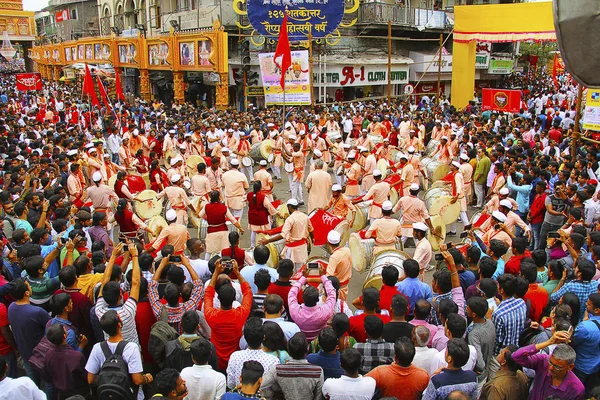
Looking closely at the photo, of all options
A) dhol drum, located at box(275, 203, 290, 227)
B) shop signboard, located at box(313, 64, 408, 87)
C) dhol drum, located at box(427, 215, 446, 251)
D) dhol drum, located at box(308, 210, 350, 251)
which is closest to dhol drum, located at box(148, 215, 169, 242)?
dhol drum, located at box(275, 203, 290, 227)

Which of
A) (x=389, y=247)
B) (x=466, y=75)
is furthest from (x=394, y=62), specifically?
(x=389, y=247)

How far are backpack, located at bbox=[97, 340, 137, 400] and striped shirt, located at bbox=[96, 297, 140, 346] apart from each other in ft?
1.30

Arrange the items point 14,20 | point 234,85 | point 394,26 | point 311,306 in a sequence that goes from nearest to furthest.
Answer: point 311,306
point 234,85
point 394,26
point 14,20

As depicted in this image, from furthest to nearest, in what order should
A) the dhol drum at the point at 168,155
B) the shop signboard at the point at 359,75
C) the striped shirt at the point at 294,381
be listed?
the shop signboard at the point at 359,75, the dhol drum at the point at 168,155, the striped shirt at the point at 294,381

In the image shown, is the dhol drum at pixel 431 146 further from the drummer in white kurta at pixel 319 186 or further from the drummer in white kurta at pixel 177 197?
the drummer in white kurta at pixel 177 197

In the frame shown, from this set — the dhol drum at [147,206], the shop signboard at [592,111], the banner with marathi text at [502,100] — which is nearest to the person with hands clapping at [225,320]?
the dhol drum at [147,206]

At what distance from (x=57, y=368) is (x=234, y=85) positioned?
20.5 meters

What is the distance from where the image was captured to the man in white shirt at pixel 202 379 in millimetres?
3553

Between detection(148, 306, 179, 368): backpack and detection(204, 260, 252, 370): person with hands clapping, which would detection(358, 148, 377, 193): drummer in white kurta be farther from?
detection(148, 306, 179, 368): backpack

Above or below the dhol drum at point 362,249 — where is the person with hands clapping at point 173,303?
above

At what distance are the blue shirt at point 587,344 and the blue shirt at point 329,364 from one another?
1.87 m

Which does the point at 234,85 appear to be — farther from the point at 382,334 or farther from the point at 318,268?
the point at 382,334

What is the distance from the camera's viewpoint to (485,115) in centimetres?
1773

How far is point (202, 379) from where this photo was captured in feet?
11.7
